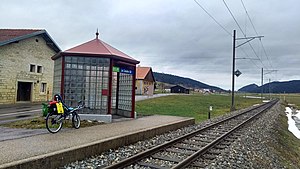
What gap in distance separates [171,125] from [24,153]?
7.49m

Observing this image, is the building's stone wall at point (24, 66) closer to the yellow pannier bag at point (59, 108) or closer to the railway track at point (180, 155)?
the yellow pannier bag at point (59, 108)

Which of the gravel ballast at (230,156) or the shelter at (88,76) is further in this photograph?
the shelter at (88,76)

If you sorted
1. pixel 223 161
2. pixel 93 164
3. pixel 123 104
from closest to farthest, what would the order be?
pixel 93 164 < pixel 223 161 < pixel 123 104

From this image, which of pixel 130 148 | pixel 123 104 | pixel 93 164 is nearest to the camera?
pixel 93 164

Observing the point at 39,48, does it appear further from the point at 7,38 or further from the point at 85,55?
the point at 85,55

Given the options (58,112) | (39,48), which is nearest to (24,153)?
(58,112)

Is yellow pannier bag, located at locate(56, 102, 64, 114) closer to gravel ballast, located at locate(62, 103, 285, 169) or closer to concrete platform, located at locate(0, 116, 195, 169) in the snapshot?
concrete platform, located at locate(0, 116, 195, 169)

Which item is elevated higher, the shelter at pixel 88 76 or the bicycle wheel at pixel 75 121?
the shelter at pixel 88 76

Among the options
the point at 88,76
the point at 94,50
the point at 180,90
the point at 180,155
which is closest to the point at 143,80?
the point at 180,90

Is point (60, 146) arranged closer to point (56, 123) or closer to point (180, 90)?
point (56, 123)

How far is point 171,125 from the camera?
12.7 m

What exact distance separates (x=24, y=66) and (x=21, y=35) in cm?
282

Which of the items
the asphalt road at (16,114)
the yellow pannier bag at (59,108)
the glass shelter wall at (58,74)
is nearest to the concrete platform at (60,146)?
the yellow pannier bag at (59,108)

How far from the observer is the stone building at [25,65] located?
24.5m
